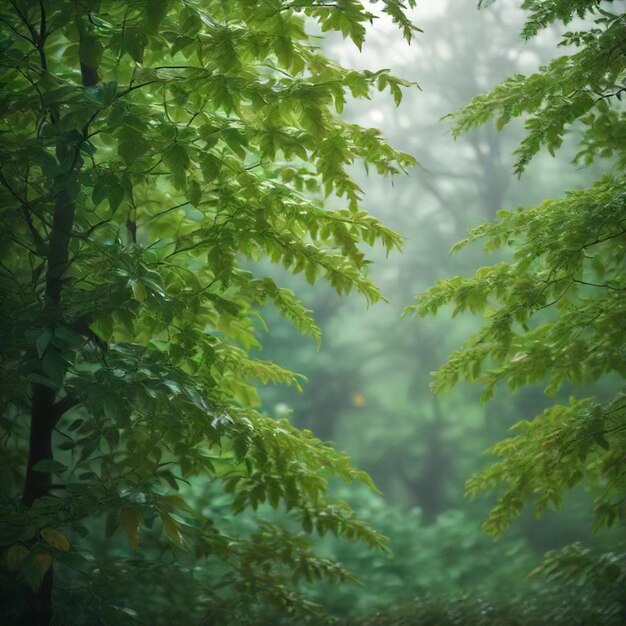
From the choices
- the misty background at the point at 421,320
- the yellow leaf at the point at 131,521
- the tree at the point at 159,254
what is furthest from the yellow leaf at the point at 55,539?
the misty background at the point at 421,320

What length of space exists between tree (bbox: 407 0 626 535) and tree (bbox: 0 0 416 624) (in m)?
0.43

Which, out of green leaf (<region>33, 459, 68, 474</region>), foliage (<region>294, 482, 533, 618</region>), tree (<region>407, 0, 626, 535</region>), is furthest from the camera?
foliage (<region>294, 482, 533, 618</region>)

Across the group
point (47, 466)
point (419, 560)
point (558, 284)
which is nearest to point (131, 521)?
point (47, 466)

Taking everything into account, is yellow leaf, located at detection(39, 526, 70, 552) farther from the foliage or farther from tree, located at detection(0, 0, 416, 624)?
the foliage

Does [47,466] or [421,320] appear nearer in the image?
[47,466]

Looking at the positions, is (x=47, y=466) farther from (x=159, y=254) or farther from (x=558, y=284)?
(x=558, y=284)

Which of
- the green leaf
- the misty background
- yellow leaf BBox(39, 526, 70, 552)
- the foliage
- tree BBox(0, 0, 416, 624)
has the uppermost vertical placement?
the misty background

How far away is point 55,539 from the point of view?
180 cm

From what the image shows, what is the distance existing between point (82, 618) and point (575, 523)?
5.70 metres

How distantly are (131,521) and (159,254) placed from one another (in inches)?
33.8

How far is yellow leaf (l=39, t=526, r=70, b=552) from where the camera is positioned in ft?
5.88

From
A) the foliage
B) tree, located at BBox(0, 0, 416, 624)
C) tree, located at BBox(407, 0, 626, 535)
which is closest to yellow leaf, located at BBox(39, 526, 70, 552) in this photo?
tree, located at BBox(0, 0, 416, 624)

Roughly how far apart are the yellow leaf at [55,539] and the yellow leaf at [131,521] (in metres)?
0.14

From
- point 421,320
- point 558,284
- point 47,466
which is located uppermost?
point 421,320
